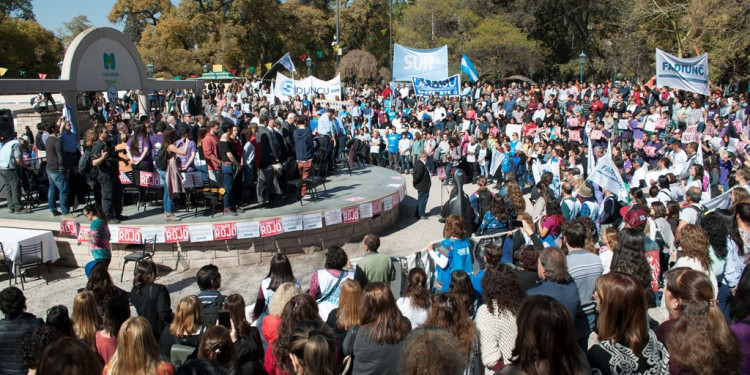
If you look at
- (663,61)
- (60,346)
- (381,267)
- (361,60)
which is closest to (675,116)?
(663,61)

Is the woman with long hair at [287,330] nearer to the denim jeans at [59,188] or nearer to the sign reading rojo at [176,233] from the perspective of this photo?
the sign reading rojo at [176,233]

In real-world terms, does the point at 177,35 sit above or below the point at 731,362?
above

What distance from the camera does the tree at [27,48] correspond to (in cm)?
4022

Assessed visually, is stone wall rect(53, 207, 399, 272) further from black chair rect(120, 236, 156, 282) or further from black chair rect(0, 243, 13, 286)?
black chair rect(0, 243, 13, 286)

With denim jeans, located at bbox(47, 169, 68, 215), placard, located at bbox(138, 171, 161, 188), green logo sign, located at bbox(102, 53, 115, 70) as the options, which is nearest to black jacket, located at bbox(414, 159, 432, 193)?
placard, located at bbox(138, 171, 161, 188)

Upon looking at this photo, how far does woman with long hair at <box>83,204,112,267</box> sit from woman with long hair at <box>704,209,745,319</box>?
7295 millimetres

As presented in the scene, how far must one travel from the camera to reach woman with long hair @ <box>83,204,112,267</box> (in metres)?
7.88

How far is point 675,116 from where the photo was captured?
18172mm

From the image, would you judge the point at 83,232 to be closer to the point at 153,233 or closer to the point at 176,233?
the point at 153,233

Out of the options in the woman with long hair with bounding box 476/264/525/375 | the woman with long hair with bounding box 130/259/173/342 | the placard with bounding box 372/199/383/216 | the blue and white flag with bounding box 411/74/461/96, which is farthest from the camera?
the blue and white flag with bounding box 411/74/461/96

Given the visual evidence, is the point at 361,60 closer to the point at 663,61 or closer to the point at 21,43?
the point at 21,43

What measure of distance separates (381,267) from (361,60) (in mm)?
39460

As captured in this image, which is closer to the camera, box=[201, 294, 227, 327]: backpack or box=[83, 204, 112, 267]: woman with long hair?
box=[201, 294, 227, 327]: backpack

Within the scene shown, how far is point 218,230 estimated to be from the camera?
9.98m
